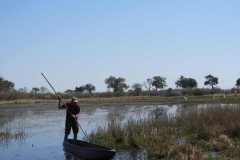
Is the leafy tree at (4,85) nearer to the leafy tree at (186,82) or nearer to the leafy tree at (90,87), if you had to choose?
the leafy tree at (90,87)

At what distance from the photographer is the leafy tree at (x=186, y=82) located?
387 ft

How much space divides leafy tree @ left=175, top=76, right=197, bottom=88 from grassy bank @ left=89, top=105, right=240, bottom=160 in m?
94.1

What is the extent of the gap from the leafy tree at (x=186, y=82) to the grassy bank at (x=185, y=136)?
94.1m

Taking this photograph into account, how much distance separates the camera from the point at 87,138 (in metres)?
22.0

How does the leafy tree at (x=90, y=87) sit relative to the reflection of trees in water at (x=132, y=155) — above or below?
above

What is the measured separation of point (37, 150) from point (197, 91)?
77099mm

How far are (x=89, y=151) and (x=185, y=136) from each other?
5238 mm

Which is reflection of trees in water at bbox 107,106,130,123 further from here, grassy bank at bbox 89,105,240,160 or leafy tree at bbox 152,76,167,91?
leafy tree at bbox 152,76,167,91

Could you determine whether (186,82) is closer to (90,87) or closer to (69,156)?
(90,87)

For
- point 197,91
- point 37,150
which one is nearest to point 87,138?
point 37,150

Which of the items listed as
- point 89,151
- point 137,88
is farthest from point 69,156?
point 137,88

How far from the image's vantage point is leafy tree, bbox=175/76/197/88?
387 ft

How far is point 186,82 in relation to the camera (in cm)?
11844

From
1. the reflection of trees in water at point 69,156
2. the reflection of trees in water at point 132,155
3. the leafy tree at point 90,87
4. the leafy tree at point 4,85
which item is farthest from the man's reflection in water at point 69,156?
the leafy tree at point 90,87
